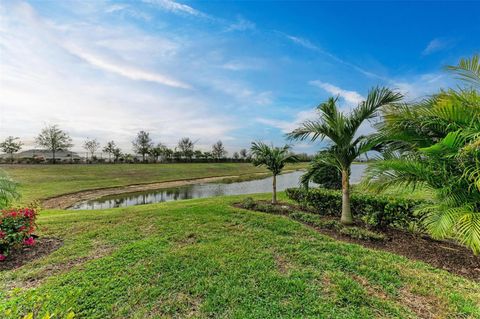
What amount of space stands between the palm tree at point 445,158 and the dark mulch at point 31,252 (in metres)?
6.43

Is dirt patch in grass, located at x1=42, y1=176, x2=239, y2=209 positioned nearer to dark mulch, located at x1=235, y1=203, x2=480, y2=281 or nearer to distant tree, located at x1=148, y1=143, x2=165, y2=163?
dark mulch, located at x1=235, y1=203, x2=480, y2=281

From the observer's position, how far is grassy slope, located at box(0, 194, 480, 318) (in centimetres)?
255

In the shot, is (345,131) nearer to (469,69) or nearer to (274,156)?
(469,69)

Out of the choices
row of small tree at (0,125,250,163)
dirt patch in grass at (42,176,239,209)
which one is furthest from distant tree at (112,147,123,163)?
dirt patch in grass at (42,176,239,209)

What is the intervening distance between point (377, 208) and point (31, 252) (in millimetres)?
7363

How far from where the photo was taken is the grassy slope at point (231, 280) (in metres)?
2.55

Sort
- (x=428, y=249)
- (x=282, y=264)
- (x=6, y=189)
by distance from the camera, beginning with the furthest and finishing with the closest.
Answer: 1. (x=6, y=189)
2. (x=428, y=249)
3. (x=282, y=264)

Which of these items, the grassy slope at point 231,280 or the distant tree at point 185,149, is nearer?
the grassy slope at point 231,280

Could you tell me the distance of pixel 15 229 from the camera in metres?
4.13

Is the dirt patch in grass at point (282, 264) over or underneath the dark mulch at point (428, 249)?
over

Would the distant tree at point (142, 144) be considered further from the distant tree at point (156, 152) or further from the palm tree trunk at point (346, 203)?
the palm tree trunk at point (346, 203)

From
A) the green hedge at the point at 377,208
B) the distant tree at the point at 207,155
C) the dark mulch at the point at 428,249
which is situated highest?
the distant tree at the point at 207,155

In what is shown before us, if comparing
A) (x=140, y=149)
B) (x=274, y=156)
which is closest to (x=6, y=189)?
(x=274, y=156)

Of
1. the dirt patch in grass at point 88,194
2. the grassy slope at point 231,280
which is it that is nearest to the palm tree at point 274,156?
the grassy slope at point 231,280
